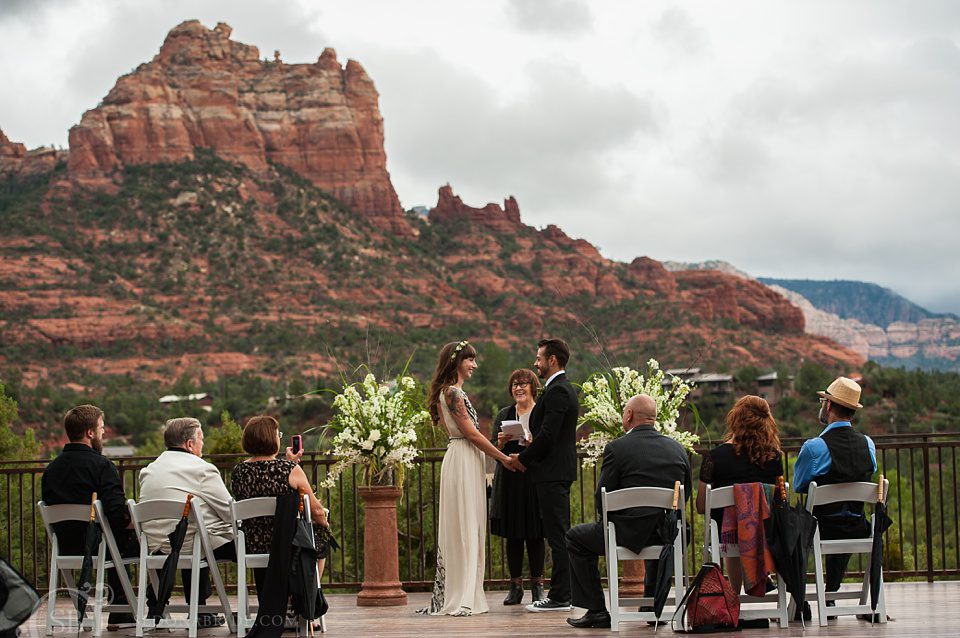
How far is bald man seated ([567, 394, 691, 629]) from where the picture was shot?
7039 millimetres

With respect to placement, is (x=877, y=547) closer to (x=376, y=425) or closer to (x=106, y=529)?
(x=376, y=425)

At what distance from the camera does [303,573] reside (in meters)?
6.89

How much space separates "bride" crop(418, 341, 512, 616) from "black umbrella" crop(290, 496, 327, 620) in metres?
1.51

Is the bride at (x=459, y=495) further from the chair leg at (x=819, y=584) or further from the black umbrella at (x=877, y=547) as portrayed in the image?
the black umbrella at (x=877, y=547)

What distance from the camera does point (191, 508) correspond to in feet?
22.7

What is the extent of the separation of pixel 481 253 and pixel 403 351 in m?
33.3

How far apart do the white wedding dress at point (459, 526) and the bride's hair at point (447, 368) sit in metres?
0.08

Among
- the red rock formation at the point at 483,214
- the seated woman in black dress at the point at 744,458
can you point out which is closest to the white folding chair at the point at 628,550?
the seated woman in black dress at the point at 744,458

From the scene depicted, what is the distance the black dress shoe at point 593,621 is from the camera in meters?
7.26

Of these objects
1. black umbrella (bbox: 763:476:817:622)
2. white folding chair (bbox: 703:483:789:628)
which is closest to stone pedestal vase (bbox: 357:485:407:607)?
white folding chair (bbox: 703:483:789:628)

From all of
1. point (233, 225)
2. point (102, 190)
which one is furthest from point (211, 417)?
point (102, 190)

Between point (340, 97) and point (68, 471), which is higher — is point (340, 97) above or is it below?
above

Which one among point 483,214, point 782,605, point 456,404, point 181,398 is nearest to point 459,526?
point 456,404

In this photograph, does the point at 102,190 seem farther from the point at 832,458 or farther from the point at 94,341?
the point at 832,458
